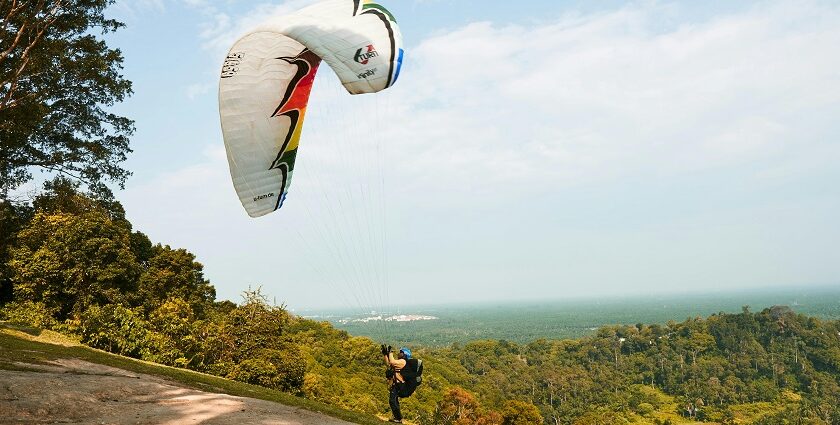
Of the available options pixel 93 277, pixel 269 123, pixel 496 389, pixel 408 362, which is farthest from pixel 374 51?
pixel 496 389

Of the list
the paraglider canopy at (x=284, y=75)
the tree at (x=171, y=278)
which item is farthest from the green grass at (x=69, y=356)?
the tree at (x=171, y=278)

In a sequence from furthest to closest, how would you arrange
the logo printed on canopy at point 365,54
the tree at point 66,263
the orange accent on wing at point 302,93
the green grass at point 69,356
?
the tree at point 66,263
the orange accent on wing at point 302,93
the green grass at point 69,356
the logo printed on canopy at point 365,54

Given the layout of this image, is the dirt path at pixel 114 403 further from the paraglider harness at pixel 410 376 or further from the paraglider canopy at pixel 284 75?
the paraglider canopy at pixel 284 75

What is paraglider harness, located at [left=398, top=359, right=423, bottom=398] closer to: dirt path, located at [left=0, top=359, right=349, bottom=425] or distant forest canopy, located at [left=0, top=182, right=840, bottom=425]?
dirt path, located at [left=0, top=359, right=349, bottom=425]

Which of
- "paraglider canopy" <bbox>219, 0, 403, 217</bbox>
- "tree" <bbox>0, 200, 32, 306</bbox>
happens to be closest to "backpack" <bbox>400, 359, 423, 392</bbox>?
"paraglider canopy" <bbox>219, 0, 403, 217</bbox>

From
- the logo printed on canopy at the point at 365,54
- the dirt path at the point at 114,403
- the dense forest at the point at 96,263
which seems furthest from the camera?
the dense forest at the point at 96,263

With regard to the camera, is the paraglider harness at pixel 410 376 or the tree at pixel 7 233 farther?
the tree at pixel 7 233
